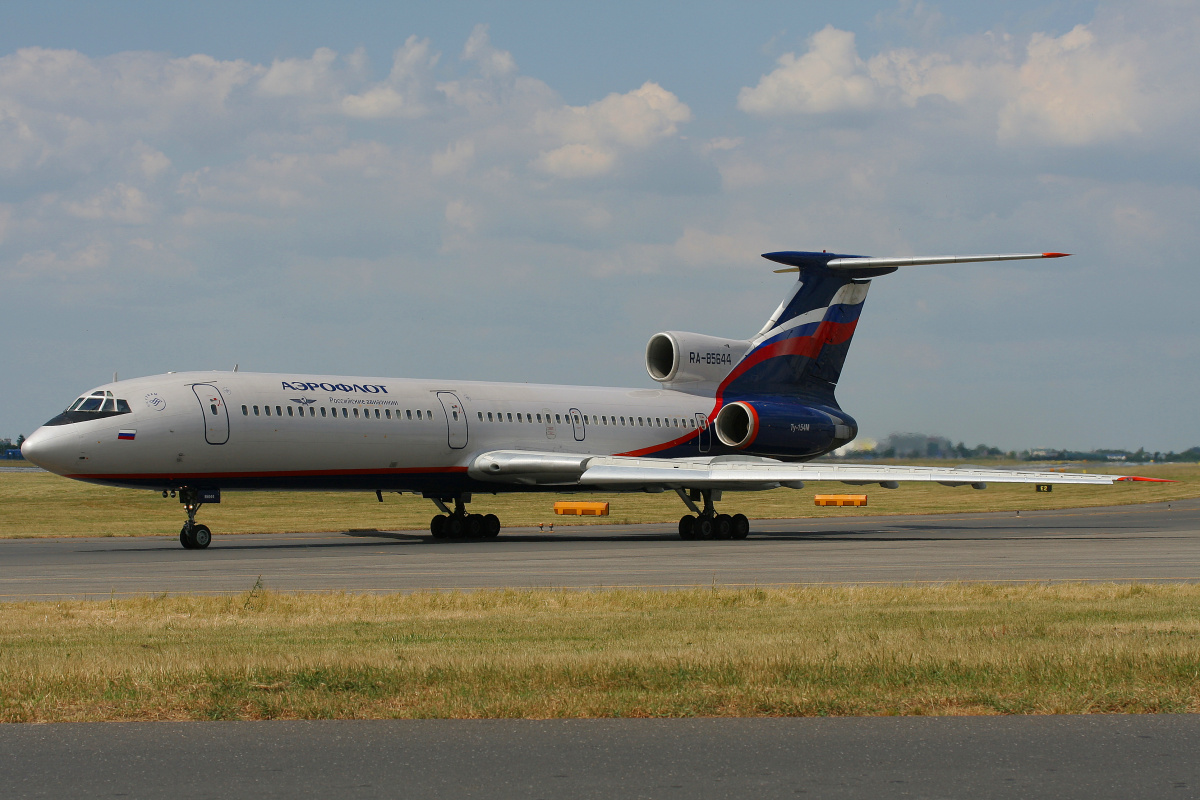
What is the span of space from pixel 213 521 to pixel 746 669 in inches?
1367

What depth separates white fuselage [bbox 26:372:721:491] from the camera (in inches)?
1117

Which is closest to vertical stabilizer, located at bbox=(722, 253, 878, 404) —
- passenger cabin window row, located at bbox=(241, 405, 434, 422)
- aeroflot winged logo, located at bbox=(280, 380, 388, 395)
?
passenger cabin window row, located at bbox=(241, 405, 434, 422)

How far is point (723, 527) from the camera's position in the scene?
35.1 meters

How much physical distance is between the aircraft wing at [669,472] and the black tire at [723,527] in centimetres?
145

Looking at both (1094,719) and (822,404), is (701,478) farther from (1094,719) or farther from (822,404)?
(1094,719)

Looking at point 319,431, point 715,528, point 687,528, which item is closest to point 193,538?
point 319,431

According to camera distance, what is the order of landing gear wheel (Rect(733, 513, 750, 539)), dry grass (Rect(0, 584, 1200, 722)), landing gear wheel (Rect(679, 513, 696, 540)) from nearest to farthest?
1. dry grass (Rect(0, 584, 1200, 722))
2. landing gear wheel (Rect(733, 513, 750, 539))
3. landing gear wheel (Rect(679, 513, 696, 540))

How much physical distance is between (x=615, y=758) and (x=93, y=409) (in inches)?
941

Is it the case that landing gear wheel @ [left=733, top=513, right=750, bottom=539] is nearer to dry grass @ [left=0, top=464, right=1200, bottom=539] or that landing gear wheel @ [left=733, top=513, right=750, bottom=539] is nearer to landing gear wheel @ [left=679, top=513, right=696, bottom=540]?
landing gear wheel @ [left=679, top=513, right=696, bottom=540]

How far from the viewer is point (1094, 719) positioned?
336 inches

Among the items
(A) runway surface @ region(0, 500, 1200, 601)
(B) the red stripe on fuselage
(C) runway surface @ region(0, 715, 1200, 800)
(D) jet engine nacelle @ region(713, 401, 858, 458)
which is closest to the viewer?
(C) runway surface @ region(0, 715, 1200, 800)

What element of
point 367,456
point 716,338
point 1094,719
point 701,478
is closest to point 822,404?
point 716,338

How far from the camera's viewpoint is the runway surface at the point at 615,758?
6809 millimetres

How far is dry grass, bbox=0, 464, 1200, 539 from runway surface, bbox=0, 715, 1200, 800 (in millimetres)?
30463
